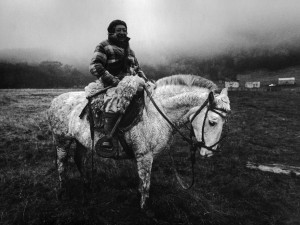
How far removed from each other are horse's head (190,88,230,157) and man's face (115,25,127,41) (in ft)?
7.78

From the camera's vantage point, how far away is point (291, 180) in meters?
6.97

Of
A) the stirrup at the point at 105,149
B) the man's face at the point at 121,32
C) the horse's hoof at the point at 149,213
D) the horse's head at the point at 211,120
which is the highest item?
the man's face at the point at 121,32

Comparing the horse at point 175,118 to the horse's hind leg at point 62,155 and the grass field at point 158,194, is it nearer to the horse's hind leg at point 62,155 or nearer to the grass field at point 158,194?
the grass field at point 158,194

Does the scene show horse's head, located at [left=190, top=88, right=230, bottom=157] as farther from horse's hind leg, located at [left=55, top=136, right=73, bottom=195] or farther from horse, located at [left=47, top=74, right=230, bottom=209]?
horse's hind leg, located at [left=55, top=136, right=73, bottom=195]

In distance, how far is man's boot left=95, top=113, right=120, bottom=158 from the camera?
448 centimetres

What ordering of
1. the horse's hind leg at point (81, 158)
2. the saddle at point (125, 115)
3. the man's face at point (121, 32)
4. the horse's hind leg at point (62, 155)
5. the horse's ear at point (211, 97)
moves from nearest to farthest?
1. the horse's ear at point (211, 97)
2. the saddle at point (125, 115)
3. the man's face at point (121, 32)
4. the horse's hind leg at point (62, 155)
5. the horse's hind leg at point (81, 158)

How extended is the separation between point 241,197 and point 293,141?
28.6ft

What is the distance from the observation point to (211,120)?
407 cm

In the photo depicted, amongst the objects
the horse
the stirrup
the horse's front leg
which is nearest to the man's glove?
the horse

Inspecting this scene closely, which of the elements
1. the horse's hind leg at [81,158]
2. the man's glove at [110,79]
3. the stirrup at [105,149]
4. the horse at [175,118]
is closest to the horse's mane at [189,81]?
the horse at [175,118]

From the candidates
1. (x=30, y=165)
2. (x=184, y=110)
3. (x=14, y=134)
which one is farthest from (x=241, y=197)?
(x=14, y=134)

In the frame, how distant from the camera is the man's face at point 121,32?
186 inches

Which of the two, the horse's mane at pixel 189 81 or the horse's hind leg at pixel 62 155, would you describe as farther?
the horse's hind leg at pixel 62 155

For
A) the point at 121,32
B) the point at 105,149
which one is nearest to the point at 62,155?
the point at 105,149
